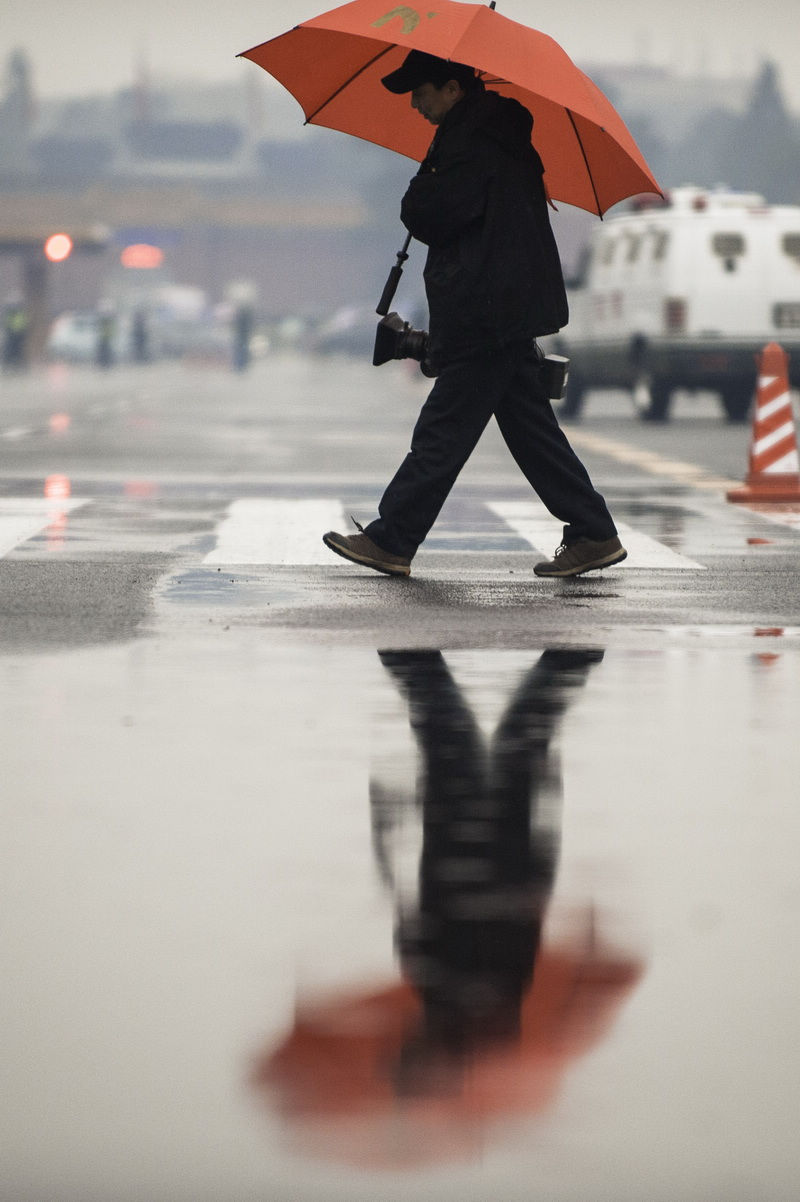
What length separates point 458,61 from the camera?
955 centimetres

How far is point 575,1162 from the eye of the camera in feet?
11.4

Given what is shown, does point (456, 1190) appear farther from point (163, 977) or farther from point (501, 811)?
point (501, 811)

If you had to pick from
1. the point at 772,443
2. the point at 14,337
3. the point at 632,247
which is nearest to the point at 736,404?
the point at 632,247

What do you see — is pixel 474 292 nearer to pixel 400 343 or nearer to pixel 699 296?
pixel 400 343

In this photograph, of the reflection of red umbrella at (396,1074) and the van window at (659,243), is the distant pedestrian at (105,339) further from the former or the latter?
the reflection of red umbrella at (396,1074)

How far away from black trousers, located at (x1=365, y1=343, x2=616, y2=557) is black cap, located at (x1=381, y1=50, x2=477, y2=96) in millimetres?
996

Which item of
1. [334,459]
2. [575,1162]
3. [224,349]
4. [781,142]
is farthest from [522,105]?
[781,142]

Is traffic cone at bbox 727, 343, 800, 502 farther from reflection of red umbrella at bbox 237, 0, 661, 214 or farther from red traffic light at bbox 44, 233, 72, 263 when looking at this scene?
red traffic light at bbox 44, 233, 72, 263

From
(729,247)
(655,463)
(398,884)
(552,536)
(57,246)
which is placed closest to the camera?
(398,884)

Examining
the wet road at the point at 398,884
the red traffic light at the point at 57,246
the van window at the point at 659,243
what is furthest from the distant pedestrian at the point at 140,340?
the wet road at the point at 398,884

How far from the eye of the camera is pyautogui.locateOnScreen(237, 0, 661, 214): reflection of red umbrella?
981 cm

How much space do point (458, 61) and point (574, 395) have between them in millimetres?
19655

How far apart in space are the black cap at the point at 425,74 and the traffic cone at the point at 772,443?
18.2 ft

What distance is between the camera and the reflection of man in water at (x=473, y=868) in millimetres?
4078
